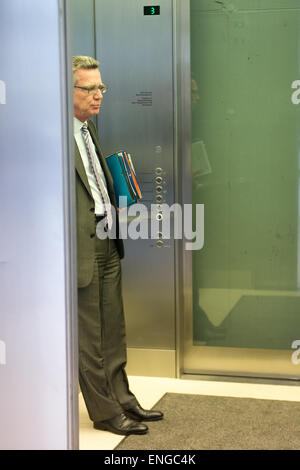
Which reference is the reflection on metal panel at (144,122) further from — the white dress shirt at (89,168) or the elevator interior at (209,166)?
the white dress shirt at (89,168)

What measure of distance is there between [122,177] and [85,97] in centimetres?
40

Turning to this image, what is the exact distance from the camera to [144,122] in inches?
163

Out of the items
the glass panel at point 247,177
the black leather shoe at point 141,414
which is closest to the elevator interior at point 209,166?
the glass panel at point 247,177

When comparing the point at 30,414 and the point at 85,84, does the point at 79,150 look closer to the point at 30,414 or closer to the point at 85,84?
the point at 85,84

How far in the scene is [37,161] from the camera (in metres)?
2.30

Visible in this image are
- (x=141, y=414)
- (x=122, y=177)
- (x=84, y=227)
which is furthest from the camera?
(x=141, y=414)

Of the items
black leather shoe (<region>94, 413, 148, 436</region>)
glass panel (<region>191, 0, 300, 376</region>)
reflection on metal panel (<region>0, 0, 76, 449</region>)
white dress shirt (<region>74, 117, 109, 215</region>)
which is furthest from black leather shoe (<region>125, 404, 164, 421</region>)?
reflection on metal panel (<region>0, 0, 76, 449</region>)

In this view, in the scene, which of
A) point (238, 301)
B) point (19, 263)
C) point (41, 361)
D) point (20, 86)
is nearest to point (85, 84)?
point (20, 86)

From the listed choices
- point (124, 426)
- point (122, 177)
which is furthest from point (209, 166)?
point (124, 426)

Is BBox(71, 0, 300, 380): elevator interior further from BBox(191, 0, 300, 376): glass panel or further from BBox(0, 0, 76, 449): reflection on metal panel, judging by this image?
BBox(0, 0, 76, 449): reflection on metal panel

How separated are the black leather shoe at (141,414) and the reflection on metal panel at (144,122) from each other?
796mm

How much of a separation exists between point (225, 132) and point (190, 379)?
1.45 metres

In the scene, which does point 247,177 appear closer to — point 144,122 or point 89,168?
point 144,122

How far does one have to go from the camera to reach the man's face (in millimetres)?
3131
